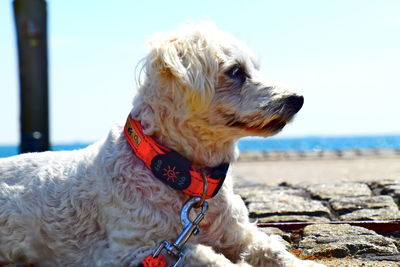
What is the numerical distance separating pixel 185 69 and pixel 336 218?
8.20 ft

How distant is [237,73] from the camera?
3.79 m

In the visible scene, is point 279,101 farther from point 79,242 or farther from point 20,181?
point 20,181

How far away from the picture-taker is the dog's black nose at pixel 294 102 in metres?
3.62

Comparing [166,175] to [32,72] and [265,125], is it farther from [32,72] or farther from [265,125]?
[32,72]

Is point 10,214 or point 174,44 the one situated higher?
point 174,44

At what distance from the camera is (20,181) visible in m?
4.06

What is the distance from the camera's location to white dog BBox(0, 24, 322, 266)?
11.5 feet

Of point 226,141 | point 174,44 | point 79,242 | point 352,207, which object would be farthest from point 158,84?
point 352,207

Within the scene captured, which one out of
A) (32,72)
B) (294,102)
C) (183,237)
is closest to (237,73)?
(294,102)

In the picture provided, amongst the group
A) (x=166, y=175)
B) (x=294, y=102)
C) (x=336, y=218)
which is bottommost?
(x=336, y=218)

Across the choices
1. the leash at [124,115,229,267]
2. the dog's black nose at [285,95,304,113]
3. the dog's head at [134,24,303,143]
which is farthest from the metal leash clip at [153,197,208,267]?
the dog's black nose at [285,95,304,113]

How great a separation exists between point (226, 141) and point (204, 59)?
526 mm

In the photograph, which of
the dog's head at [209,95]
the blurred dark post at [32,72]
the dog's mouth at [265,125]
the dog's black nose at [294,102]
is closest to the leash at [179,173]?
the dog's head at [209,95]

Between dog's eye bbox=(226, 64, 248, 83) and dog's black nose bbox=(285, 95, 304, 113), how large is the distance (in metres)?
0.33
